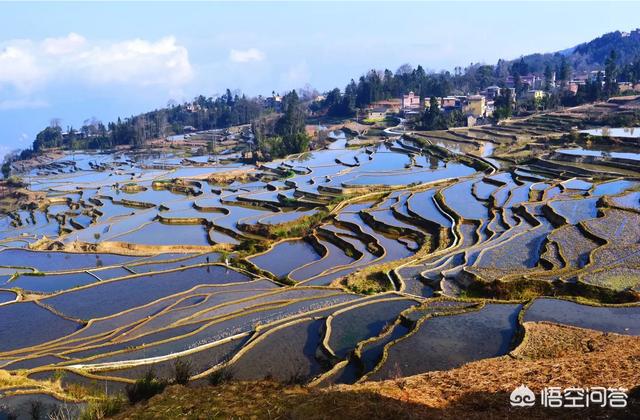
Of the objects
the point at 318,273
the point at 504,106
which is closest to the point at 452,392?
the point at 318,273

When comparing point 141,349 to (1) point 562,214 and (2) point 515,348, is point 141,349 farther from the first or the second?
(1) point 562,214

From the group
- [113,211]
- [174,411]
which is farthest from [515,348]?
[113,211]

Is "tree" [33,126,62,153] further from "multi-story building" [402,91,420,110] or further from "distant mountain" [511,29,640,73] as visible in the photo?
"distant mountain" [511,29,640,73]

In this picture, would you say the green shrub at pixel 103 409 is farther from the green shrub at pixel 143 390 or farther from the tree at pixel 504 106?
the tree at pixel 504 106

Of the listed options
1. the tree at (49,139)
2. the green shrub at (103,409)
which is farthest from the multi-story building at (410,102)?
the green shrub at (103,409)

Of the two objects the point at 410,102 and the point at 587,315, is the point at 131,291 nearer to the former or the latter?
the point at 587,315

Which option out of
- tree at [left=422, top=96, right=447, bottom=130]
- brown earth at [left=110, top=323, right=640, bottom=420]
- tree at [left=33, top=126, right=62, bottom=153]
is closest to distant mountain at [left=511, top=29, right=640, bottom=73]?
tree at [left=422, top=96, right=447, bottom=130]
